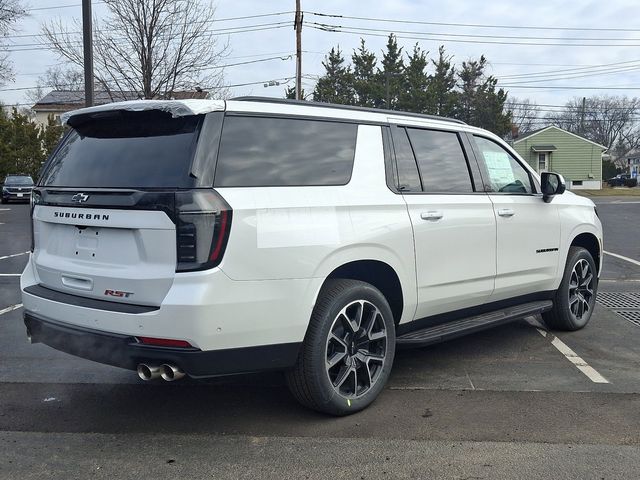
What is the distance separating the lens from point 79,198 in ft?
11.6

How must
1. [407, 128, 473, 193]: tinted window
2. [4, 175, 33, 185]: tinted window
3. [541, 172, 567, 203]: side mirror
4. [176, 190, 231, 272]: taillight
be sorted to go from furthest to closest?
[4, 175, 33, 185]: tinted window → [541, 172, 567, 203]: side mirror → [407, 128, 473, 193]: tinted window → [176, 190, 231, 272]: taillight

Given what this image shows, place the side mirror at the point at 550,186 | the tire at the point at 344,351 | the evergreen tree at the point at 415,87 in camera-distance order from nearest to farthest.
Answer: the tire at the point at 344,351, the side mirror at the point at 550,186, the evergreen tree at the point at 415,87

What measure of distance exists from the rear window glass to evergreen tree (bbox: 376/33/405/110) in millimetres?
45893

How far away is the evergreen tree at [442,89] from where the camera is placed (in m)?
49.2

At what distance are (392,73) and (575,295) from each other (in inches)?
1850

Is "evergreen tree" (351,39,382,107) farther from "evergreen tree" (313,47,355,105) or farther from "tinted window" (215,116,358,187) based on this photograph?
"tinted window" (215,116,358,187)

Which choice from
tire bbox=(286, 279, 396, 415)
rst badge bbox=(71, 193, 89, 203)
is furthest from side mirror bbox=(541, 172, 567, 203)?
rst badge bbox=(71, 193, 89, 203)

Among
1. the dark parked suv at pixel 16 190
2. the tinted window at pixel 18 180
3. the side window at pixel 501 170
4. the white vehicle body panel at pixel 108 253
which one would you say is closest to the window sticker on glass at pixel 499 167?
the side window at pixel 501 170

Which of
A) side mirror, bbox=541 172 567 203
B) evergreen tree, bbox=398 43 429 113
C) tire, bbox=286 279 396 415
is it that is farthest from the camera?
evergreen tree, bbox=398 43 429 113

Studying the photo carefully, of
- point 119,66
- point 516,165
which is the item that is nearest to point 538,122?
point 119,66

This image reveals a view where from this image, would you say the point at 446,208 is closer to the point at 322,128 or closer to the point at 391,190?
the point at 391,190

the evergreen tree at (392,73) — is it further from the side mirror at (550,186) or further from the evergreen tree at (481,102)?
the side mirror at (550,186)

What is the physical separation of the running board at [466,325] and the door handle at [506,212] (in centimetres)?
81

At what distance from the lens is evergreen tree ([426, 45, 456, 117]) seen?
49188 millimetres
